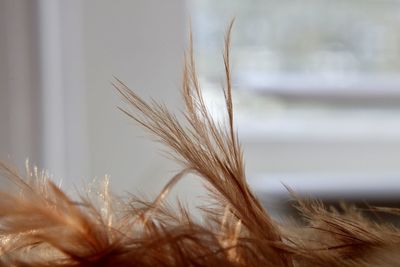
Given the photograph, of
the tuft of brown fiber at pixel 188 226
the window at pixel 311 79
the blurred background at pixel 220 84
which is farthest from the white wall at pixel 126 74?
the tuft of brown fiber at pixel 188 226

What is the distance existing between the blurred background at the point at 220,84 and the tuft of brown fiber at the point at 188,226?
271 mm

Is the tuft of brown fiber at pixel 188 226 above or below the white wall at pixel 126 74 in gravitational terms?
below

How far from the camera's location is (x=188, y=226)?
0.27m

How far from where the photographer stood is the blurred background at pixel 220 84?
915 millimetres

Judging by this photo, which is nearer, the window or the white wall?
the white wall

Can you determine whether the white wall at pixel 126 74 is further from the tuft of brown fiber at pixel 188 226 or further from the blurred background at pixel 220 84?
the tuft of brown fiber at pixel 188 226

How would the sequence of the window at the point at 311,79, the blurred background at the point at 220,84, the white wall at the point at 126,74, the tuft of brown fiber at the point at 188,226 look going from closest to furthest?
the tuft of brown fiber at the point at 188,226
the blurred background at the point at 220,84
the white wall at the point at 126,74
the window at the point at 311,79

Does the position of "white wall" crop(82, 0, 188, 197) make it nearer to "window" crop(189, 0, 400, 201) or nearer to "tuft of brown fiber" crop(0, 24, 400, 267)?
"window" crop(189, 0, 400, 201)

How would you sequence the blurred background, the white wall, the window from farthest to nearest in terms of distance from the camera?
the window, the white wall, the blurred background

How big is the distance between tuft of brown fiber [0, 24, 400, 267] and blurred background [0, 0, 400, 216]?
0.89ft

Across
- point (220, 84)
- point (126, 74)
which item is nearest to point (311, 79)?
point (126, 74)

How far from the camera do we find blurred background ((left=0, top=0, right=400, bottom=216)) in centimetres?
91

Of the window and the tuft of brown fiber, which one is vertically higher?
the window

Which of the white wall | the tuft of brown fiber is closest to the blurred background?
the white wall
